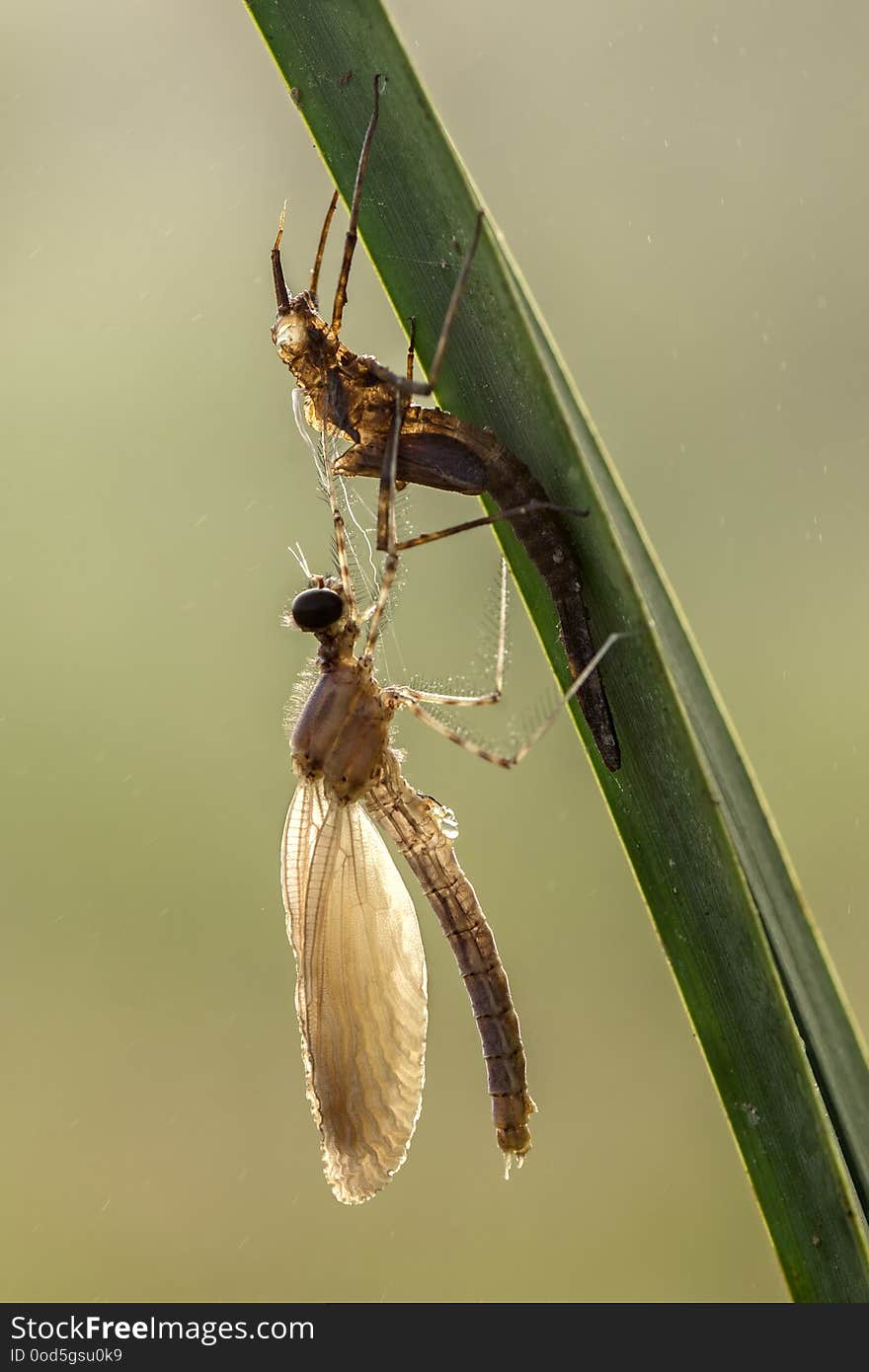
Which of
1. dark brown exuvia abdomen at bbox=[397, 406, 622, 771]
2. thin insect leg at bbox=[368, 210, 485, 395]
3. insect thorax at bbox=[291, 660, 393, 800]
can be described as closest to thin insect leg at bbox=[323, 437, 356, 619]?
insect thorax at bbox=[291, 660, 393, 800]

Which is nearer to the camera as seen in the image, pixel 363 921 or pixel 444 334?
pixel 444 334

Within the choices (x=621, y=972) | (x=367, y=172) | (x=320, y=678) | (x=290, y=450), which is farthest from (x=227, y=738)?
(x=367, y=172)

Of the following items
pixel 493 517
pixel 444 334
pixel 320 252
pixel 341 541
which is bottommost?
pixel 493 517

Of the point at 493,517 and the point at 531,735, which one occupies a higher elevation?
the point at 493,517

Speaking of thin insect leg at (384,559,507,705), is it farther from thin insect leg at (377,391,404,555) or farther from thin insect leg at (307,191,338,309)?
thin insect leg at (307,191,338,309)

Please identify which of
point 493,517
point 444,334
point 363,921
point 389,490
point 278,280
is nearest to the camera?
point 444,334

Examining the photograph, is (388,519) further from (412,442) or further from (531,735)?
(531,735)

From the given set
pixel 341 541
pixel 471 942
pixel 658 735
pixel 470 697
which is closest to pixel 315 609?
pixel 341 541
